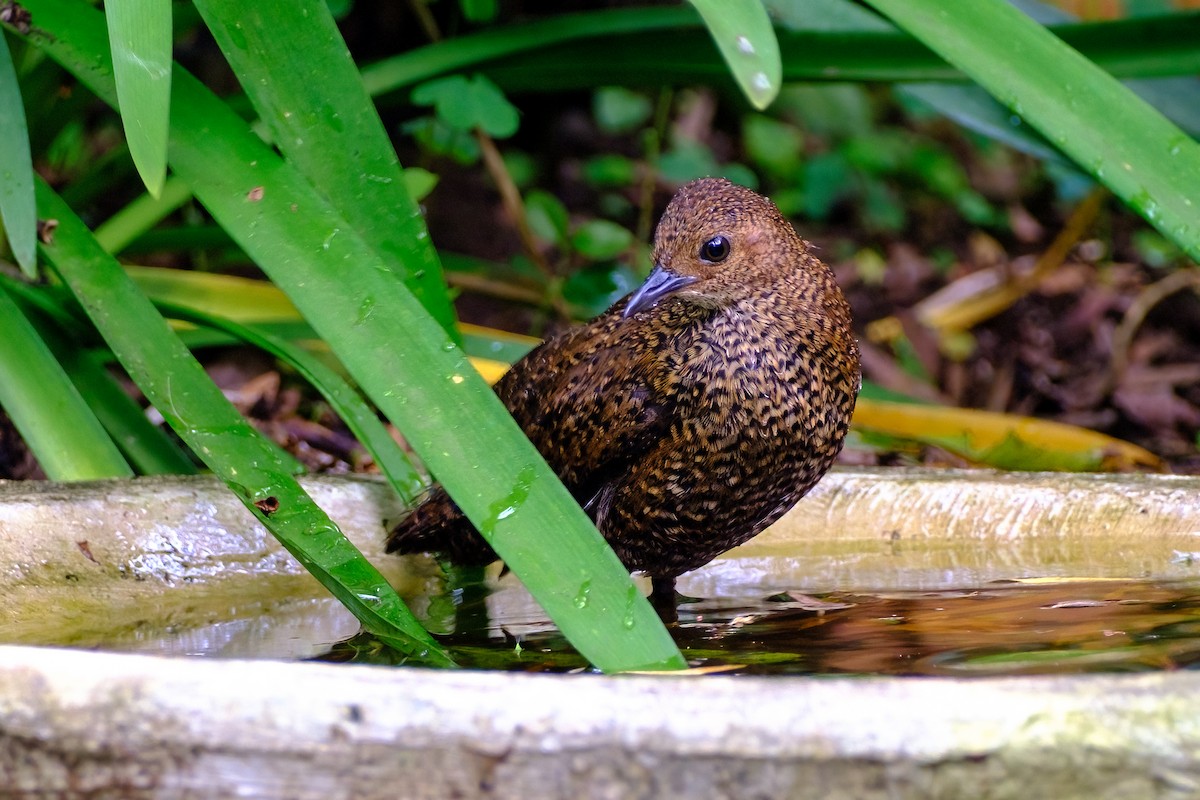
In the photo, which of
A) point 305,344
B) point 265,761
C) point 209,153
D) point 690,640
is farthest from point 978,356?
point 265,761

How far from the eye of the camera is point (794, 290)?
8.93 ft

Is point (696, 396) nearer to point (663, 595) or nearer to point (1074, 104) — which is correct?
point (663, 595)

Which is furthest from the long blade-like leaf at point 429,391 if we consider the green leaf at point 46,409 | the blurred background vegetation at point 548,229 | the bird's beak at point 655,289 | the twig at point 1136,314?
the twig at point 1136,314

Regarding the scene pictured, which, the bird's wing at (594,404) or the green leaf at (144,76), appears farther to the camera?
the bird's wing at (594,404)

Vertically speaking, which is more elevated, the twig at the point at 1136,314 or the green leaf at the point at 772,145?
the green leaf at the point at 772,145

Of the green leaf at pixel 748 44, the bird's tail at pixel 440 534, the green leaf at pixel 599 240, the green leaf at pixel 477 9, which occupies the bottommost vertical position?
the bird's tail at pixel 440 534

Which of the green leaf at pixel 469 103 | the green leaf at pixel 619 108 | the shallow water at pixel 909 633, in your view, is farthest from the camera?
the green leaf at pixel 619 108

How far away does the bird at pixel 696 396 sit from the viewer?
255 cm

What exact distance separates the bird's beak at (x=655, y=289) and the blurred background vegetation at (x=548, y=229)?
345mm

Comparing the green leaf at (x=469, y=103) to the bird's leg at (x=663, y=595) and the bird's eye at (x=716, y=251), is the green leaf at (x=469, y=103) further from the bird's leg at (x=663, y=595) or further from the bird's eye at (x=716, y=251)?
the bird's leg at (x=663, y=595)

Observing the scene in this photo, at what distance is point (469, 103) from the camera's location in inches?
149

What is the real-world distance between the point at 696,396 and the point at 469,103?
1529 mm

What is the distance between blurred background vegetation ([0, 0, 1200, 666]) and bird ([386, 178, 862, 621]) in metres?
0.27

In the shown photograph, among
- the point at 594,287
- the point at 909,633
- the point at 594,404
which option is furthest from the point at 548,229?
the point at 909,633
